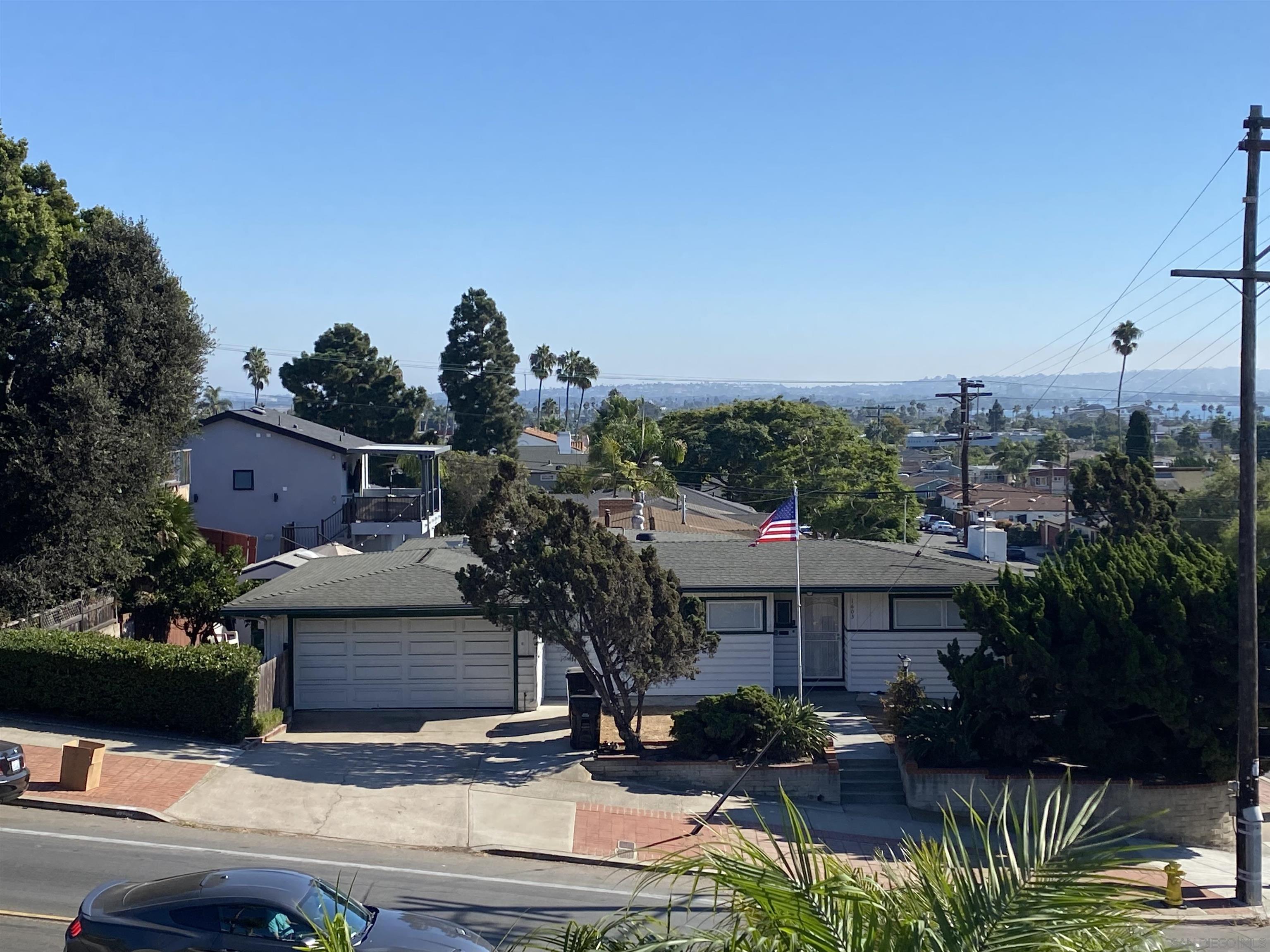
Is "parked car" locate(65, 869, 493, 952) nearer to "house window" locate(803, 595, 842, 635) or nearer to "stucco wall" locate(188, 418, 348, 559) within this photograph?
"house window" locate(803, 595, 842, 635)

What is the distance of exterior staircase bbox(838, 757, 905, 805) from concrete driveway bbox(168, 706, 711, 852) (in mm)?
2757

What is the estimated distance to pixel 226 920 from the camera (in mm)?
10008

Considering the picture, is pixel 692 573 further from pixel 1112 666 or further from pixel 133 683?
pixel 133 683

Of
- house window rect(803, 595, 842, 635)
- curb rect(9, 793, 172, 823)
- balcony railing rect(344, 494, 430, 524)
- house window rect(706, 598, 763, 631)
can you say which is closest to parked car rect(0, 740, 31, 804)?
curb rect(9, 793, 172, 823)

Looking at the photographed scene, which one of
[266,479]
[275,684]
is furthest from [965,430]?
[275,684]

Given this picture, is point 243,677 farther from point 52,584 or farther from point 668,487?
point 668,487

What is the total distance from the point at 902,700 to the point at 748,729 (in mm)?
3151

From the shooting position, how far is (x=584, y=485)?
55.3 meters

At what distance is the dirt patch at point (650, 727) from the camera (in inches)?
827

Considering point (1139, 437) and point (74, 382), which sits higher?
point (1139, 437)

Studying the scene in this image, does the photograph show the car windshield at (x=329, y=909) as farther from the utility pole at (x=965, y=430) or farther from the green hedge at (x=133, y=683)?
the utility pole at (x=965, y=430)

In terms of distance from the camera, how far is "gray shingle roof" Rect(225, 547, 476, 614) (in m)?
22.3

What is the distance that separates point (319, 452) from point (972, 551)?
22442mm

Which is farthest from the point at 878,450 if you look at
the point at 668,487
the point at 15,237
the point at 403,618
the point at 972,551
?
the point at 15,237
